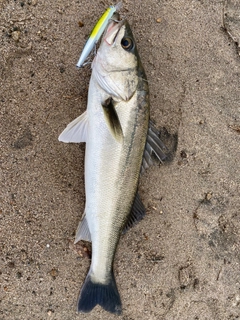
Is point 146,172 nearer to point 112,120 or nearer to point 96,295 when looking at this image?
point 112,120

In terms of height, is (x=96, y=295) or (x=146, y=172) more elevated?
(x=146, y=172)

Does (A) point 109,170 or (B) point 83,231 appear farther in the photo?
(B) point 83,231

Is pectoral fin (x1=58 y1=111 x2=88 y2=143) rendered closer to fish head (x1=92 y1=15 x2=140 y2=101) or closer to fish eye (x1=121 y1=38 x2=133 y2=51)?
fish head (x1=92 y1=15 x2=140 y2=101)

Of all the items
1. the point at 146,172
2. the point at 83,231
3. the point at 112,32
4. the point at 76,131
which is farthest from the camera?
the point at 146,172

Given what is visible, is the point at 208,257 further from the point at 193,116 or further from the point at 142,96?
the point at 142,96

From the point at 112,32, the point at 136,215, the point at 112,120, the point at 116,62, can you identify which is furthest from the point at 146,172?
the point at 112,32

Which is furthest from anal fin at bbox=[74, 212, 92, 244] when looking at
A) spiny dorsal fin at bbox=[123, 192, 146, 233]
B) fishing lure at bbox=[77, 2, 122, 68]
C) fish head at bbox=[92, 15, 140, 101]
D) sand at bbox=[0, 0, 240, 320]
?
fishing lure at bbox=[77, 2, 122, 68]

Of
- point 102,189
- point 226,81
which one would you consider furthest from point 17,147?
point 226,81
